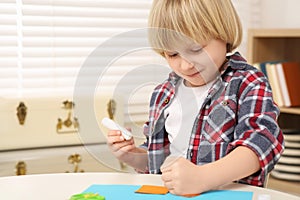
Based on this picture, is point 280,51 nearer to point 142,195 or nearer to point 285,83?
point 285,83

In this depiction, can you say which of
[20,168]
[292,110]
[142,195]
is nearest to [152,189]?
[142,195]

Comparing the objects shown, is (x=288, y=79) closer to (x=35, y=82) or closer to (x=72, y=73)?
(x=72, y=73)

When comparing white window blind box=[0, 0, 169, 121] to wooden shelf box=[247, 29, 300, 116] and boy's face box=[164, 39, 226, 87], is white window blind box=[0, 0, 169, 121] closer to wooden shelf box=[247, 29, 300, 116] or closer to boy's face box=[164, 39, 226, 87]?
wooden shelf box=[247, 29, 300, 116]

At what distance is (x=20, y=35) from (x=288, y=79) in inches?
43.1

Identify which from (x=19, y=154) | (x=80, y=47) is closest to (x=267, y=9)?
(x=80, y=47)

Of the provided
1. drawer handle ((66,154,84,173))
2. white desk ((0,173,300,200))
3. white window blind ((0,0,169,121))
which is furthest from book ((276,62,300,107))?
white desk ((0,173,300,200))

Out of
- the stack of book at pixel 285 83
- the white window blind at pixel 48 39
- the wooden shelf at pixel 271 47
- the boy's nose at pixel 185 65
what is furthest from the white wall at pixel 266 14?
the boy's nose at pixel 185 65

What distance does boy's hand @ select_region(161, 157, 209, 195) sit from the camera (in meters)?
0.89

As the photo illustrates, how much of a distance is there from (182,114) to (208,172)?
9.3 inches

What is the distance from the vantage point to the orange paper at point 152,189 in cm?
91

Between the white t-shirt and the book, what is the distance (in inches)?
45.0

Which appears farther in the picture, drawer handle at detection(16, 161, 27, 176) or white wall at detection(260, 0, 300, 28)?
white wall at detection(260, 0, 300, 28)

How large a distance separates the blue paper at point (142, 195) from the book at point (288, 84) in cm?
133

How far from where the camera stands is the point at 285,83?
7.15ft
